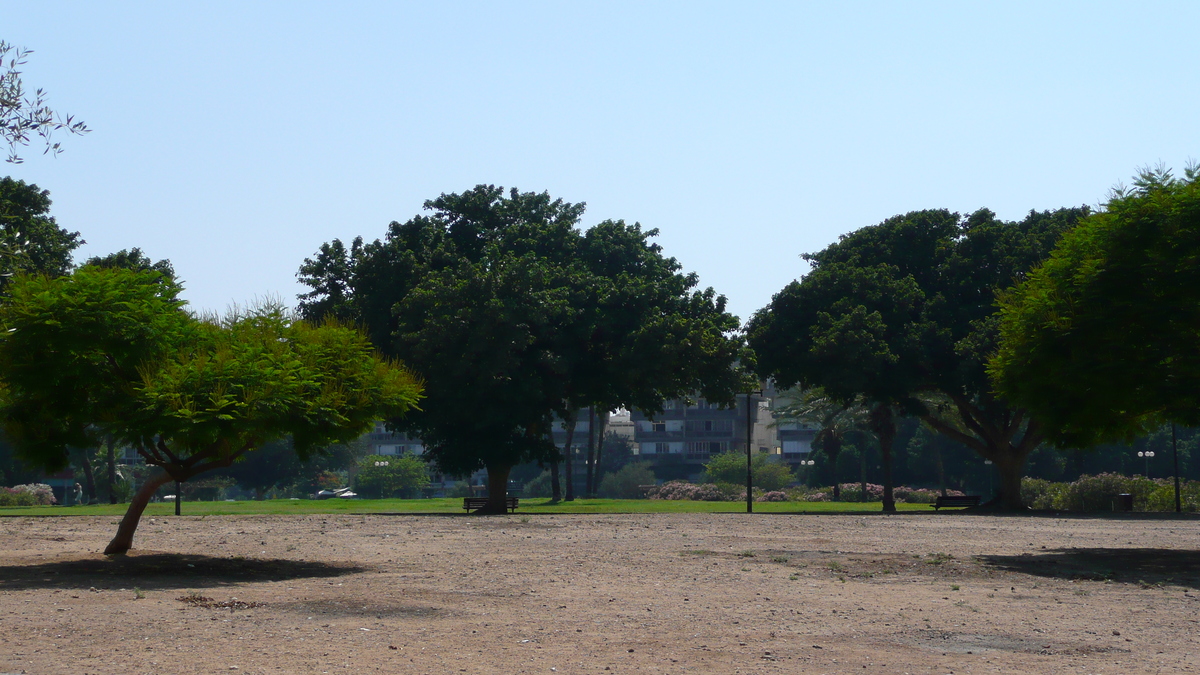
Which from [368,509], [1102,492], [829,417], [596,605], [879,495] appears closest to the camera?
[596,605]

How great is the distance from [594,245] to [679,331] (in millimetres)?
9379

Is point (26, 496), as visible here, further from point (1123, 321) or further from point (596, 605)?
point (1123, 321)

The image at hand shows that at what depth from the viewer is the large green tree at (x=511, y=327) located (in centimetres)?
4116

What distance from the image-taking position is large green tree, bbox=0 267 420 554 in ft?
56.7

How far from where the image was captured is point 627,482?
115688mm

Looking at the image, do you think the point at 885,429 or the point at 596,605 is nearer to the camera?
the point at 596,605

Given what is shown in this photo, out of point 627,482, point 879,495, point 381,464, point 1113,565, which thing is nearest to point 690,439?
point 627,482

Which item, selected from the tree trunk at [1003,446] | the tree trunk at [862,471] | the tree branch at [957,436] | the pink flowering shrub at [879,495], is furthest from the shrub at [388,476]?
the tree trunk at [1003,446]

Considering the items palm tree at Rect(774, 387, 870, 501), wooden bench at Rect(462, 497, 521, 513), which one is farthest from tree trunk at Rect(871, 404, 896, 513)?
wooden bench at Rect(462, 497, 521, 513)

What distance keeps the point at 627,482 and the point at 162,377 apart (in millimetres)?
99668

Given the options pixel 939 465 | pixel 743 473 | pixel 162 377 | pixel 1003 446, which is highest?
pixel 162 377

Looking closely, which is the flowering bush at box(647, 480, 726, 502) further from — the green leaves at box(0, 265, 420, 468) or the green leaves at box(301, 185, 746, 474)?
the green leaves at box(0, 265, 420, 468)

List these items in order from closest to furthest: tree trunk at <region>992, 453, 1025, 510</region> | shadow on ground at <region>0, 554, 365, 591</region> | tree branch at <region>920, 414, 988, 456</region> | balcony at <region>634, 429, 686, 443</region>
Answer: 1. shadow on ground at <region>0, 554, 365, 591</region>
2. tree trunk at <region>992, 453, 1025, 510</region>
3. tree branch at <region>920, 414, 988, 456</region>
4. balcony at <region>634, 429, 686, 443</region>

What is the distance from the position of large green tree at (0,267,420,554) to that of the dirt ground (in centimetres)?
219
